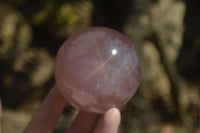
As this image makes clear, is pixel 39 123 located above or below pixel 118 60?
below

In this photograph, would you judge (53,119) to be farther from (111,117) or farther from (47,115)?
(111,117)

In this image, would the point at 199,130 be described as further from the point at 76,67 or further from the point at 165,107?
the point at 76,67

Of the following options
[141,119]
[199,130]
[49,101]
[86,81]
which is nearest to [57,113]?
[49,101]

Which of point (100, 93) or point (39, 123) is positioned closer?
point (100, 93)

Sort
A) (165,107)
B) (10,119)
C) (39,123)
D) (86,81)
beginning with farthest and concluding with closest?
(165,107), (10,119), (39,123), (86,81)

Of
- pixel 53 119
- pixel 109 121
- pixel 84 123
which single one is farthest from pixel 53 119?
pixel 109 121

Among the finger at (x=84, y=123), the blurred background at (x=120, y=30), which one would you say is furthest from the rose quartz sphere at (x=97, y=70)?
the blurred background at (x=120, y=30)

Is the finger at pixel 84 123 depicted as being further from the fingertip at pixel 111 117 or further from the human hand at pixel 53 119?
the fingertip at pixel 111 117
